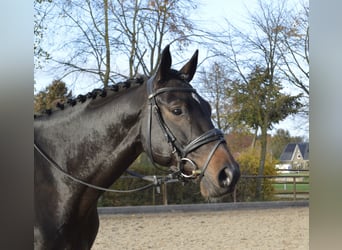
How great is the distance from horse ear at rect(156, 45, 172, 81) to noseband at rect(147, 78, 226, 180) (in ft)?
0.19

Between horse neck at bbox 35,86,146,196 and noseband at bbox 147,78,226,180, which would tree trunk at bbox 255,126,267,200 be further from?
noseband at bbox 147,78,226,180

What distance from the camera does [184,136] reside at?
170 cm

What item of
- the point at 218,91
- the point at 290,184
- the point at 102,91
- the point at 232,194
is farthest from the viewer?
the point at 290,184

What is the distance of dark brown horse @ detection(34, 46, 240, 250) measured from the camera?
65.4 inches

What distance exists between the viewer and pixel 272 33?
10.4 m

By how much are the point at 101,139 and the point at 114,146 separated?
2.9 inches

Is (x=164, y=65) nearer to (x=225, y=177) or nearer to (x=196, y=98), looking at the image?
(x=196, y=98)

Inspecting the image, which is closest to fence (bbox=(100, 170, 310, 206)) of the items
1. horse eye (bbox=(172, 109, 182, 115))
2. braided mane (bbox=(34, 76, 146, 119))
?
braided mane (bbox=(34, 76, 146, 119))

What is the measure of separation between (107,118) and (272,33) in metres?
9.19

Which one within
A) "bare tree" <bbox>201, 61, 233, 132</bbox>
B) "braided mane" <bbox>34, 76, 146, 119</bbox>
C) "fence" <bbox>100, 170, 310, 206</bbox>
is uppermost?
"bare tree" <bbox>201, 61, 233, 132</bbox>

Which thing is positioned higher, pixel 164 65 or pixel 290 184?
pixel 164 65

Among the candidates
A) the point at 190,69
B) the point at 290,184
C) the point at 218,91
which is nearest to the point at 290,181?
the point at 290,184
